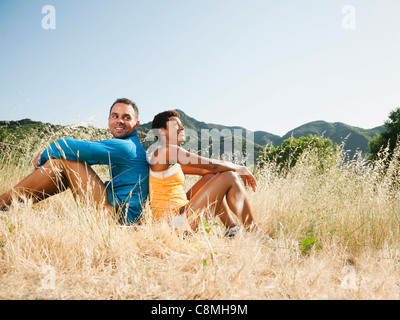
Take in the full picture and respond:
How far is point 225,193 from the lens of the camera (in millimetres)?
2598

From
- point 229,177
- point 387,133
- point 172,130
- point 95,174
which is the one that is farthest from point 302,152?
point 387,133

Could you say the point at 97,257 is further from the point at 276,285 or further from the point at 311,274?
the point at 311,274

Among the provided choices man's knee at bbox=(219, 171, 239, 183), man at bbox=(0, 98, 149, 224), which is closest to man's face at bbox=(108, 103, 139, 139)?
man at bbox=(0, 98, 149, 224)

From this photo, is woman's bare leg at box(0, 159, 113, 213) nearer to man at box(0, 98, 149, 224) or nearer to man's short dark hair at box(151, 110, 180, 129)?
man at box(0, 98, 149, 224)

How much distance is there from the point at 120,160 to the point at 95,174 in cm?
29

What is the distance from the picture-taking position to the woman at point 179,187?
245 centimetres

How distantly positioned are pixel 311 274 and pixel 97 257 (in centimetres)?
138

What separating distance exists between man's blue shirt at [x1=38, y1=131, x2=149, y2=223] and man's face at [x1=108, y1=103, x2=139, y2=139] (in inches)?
3.9

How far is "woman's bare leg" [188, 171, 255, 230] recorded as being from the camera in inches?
98.3

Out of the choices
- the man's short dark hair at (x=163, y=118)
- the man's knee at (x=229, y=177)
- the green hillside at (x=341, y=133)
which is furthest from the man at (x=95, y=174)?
the green hillside at (x=341, y=133)

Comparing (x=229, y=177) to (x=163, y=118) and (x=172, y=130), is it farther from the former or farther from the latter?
(x=163, y=118)
